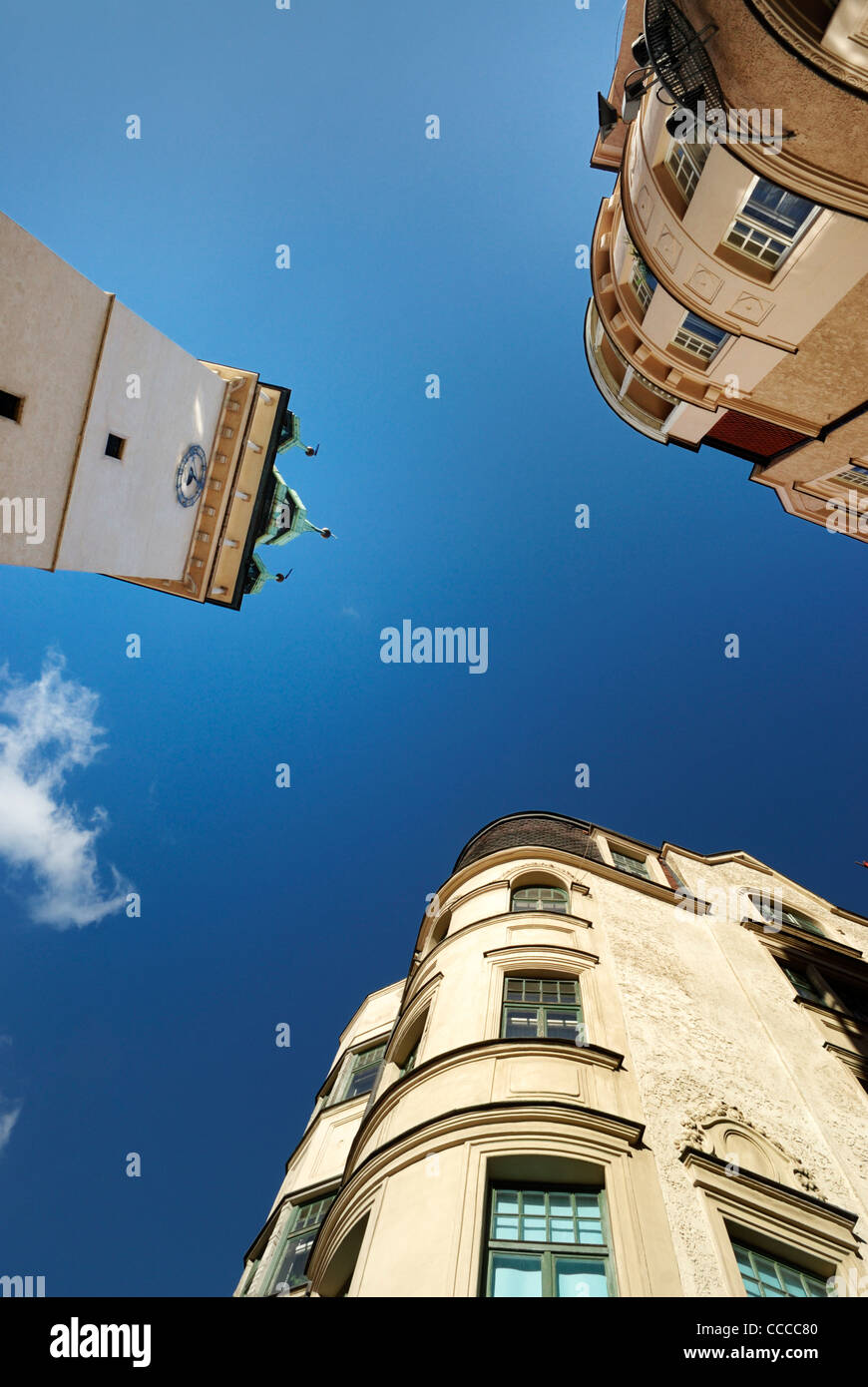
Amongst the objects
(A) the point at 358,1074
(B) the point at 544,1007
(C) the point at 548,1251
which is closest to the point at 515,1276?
(C) the point at 548,1251

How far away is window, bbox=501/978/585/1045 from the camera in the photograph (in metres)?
12.9

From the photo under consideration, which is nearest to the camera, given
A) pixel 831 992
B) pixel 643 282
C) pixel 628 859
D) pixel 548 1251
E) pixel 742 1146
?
pixel 548 1251

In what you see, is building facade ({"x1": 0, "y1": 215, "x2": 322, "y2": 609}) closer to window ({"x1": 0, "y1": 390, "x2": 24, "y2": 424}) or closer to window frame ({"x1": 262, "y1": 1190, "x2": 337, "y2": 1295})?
window ({"x1": 0, "y1": 390, "x2": 24, "y2": 424})

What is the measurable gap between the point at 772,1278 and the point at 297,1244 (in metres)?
10.6

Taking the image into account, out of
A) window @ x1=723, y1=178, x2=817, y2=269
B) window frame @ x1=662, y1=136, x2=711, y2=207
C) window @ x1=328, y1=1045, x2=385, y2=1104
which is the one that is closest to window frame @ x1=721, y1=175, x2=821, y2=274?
window @ x1=723, y1=178, x2=817, y2=269

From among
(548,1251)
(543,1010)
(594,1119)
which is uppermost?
(543,1010)

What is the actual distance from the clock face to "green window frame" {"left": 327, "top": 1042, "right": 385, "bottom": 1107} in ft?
64.0

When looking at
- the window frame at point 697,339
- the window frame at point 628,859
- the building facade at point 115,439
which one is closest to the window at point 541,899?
the window frame at point 628,859

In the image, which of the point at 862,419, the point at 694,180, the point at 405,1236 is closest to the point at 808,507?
the point at 862,419

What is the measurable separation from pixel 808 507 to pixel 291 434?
790 inches

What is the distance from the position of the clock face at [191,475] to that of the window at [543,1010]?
18.3 meters

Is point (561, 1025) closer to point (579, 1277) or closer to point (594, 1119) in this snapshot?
point (594, 1119)

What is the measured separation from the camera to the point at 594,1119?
10.0 metres

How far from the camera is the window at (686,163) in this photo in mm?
13852
